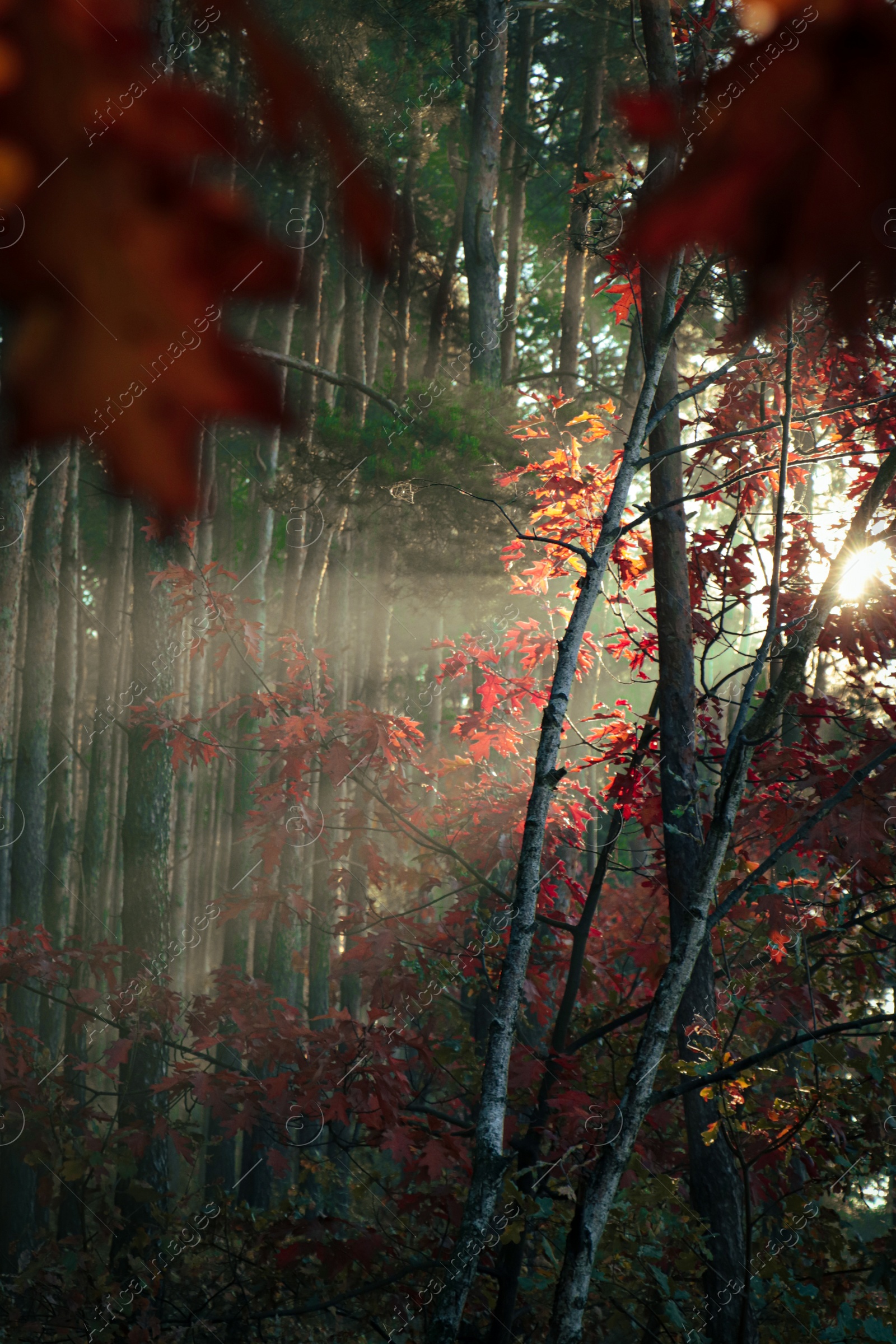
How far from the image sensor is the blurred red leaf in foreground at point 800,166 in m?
0.79

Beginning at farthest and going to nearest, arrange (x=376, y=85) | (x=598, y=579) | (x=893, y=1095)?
(x=376, y=85) → (x=893, y=1095) → (x=598, y=579)

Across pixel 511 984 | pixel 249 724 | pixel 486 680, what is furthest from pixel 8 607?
Answer: pixel 511 984

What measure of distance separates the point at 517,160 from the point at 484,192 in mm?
4059

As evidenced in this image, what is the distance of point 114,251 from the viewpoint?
0.73m

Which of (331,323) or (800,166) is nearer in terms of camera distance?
(800,166)

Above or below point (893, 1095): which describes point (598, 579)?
above

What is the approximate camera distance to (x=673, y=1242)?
4062mm

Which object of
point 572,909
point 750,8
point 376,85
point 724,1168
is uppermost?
point 376,85

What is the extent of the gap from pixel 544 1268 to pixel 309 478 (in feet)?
19.4

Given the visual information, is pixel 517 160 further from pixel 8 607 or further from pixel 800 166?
pixel 800 166

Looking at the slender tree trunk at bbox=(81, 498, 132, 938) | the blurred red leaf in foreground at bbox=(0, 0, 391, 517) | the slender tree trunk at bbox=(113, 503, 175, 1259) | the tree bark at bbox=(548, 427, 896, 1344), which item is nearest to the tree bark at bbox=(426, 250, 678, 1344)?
the tree bark at bbox=(548, 427, 896, 1344)

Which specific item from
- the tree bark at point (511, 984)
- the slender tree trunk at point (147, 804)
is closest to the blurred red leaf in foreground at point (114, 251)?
the tree bark at point (511, 984)

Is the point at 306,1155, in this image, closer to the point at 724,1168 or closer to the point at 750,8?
the point at 724,1168

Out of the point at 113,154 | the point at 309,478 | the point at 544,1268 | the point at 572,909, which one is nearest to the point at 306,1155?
the point at 544,1268
